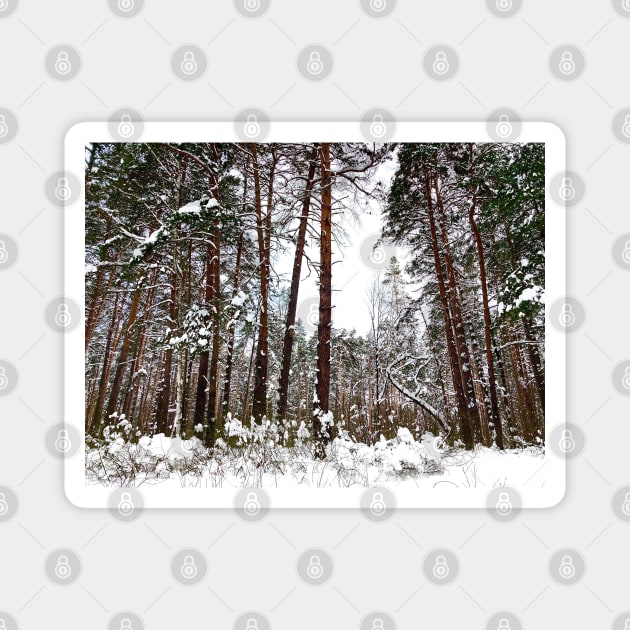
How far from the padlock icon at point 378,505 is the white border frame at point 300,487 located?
4.1 inches

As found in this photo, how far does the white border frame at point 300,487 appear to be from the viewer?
2582mm

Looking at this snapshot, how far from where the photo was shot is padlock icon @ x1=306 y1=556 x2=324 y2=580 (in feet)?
7.70
